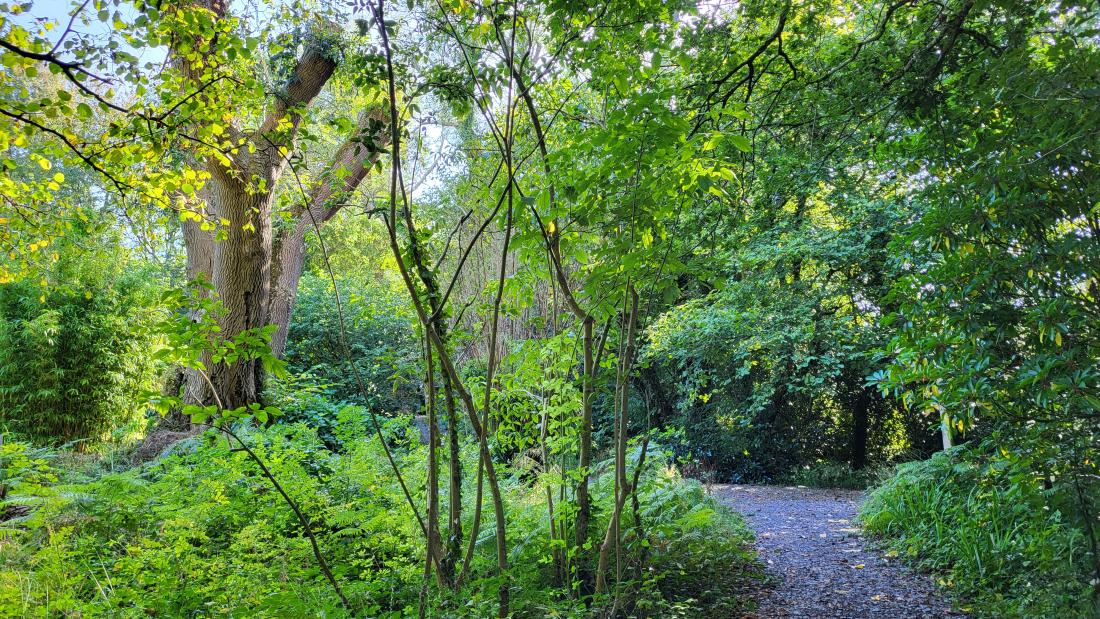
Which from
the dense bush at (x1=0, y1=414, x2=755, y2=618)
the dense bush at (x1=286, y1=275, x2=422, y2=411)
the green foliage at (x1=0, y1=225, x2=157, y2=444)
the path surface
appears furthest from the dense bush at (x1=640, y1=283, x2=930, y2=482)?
the green foliage at (x1=0, y1=225, x2=157, y2=444)

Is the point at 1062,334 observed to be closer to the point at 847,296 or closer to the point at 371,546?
the point at 371,546

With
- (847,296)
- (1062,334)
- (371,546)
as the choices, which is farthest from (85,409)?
(847,296)

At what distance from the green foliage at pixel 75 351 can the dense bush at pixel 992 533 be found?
7.29 m

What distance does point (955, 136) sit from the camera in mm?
3146

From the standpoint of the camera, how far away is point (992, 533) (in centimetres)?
401

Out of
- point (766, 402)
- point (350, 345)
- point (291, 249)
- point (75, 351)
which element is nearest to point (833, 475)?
point (766, 402)

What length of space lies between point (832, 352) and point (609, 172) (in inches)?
276

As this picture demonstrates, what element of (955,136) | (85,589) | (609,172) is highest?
(955,136)

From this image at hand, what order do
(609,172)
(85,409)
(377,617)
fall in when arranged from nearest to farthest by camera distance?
(609,172) < (377,617) < (85,409)

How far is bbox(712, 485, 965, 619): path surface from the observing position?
379 centimetres

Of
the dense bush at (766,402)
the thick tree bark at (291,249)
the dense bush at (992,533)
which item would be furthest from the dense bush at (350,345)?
the dense bush at (992,533)

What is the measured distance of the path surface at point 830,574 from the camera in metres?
3.79

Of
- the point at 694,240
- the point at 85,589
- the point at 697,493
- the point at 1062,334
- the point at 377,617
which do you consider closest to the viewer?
the point at 377,617

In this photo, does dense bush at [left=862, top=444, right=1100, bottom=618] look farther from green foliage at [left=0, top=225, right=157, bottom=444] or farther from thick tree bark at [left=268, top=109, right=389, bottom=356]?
green foliage at [left=0, top=225, right=157, bottom=444]
